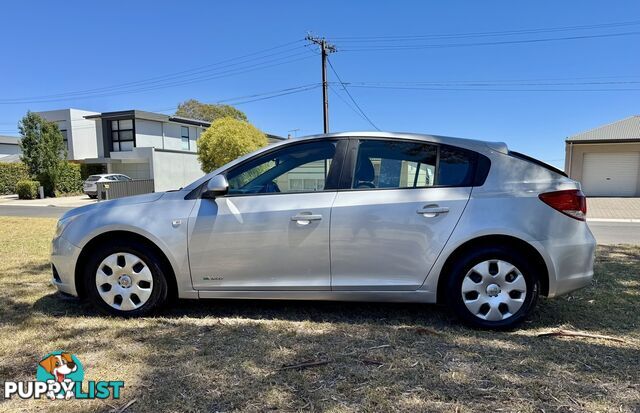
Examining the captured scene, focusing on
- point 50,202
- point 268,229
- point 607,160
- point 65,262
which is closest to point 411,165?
point 268,229

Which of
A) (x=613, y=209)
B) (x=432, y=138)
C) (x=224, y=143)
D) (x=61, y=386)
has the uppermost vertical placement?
(x=224, y=143)

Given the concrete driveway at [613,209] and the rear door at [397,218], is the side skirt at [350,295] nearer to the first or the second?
the rear door at [397,218]

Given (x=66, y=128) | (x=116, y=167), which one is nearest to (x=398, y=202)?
(x=116, y=167)

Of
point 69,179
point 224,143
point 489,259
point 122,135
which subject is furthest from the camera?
point 122,135

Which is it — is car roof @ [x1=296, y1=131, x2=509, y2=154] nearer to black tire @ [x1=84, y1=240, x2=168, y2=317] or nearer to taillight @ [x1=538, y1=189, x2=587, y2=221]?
taillight @ [x1=538, y1=189, x2=587, y2=221]

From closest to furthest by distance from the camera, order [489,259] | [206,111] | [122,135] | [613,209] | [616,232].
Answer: [489,259]
[616,232]
[613,209]
[122,135]
[206,111]

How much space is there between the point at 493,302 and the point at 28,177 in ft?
111

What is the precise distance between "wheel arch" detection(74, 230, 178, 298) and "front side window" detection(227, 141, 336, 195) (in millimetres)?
830

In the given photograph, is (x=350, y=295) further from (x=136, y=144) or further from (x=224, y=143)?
(x=136, y=144)

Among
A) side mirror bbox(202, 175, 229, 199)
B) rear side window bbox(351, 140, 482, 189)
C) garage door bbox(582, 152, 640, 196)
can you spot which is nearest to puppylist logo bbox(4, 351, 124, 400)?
side mirror bbox(202, 175, 229, 199)

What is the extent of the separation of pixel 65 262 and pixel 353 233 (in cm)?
254

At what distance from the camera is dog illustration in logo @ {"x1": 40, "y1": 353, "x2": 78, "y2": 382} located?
2.75 meters

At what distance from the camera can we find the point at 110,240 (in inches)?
148

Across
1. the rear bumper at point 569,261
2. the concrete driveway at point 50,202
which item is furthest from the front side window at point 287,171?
the concrete driveway at point 50,202
